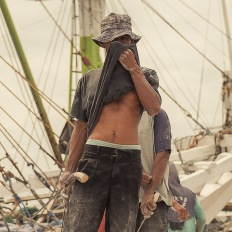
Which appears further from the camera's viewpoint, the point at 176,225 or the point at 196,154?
the point at 196,154

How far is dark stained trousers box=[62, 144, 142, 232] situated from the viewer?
9.18ft

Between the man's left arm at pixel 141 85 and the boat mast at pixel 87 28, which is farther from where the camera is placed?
the boat mast at pixel 87 28

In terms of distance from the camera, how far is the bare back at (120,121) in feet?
9.30

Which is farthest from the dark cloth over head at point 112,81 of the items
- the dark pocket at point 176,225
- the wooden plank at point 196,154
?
the wooden plank at point 196,154

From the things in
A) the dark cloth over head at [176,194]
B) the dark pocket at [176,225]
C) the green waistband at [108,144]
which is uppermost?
the green waistband at [108,144]

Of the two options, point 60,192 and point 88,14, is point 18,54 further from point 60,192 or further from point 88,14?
point 60,192

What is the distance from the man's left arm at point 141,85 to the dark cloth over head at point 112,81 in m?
0.04

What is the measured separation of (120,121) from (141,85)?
20 centimetres

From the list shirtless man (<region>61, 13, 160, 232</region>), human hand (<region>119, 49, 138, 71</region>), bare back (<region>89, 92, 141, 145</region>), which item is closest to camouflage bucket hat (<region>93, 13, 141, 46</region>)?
shirtless man (<region>61, 13, 160, 232</region>)

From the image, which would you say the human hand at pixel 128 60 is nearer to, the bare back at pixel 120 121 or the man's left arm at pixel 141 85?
the man's left arm at pixel 141 85

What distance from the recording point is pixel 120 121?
112 inches

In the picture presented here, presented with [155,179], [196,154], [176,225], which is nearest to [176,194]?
[176,225]

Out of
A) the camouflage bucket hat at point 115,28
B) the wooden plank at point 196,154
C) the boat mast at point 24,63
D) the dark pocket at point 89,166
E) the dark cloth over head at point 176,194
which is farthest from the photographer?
the boat mast at point 24,63

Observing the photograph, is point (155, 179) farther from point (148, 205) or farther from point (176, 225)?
point (176, 225)
